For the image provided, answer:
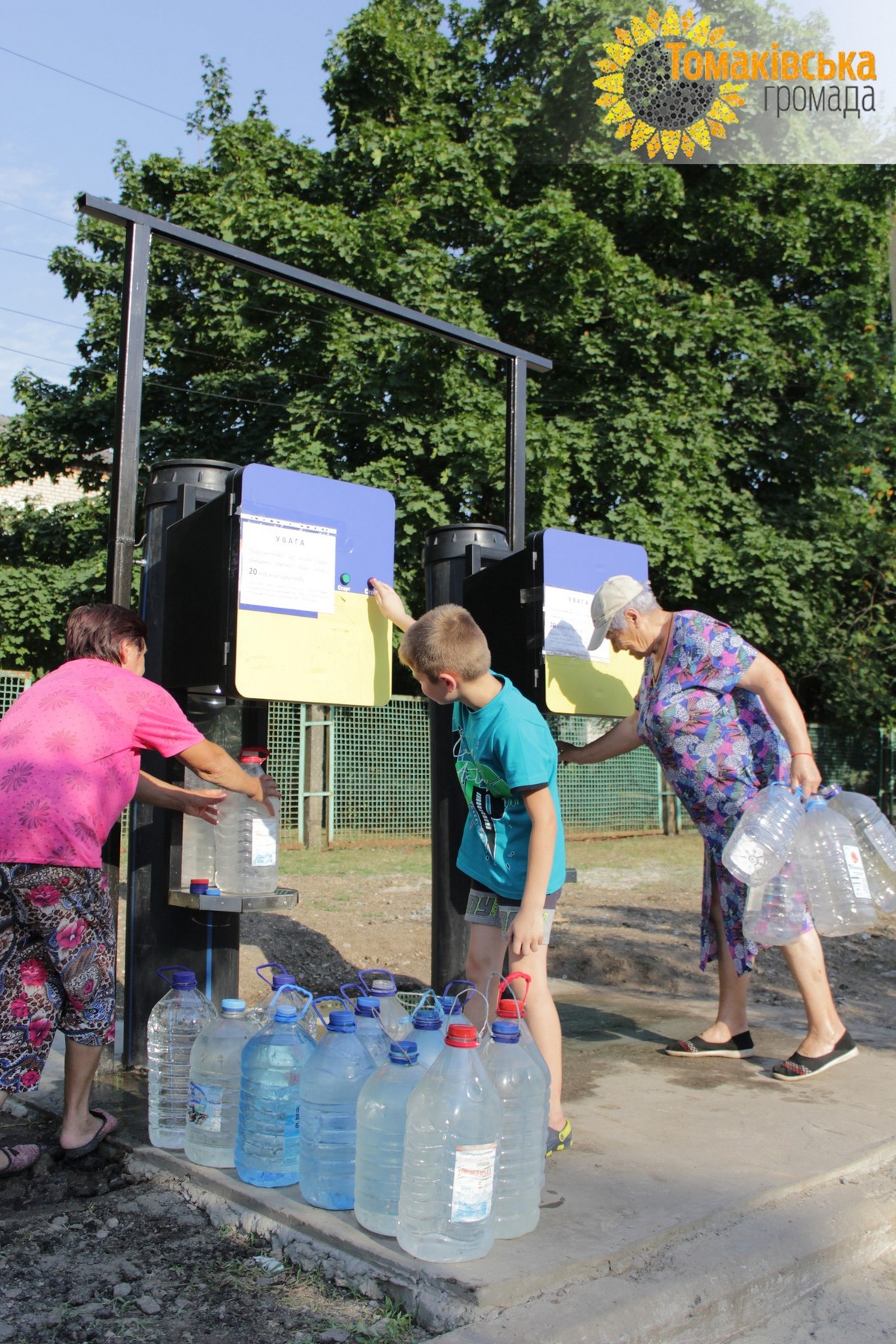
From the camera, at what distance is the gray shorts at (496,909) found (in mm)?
3322

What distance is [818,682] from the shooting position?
20938 millimetres

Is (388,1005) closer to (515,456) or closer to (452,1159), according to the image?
(452,1159)

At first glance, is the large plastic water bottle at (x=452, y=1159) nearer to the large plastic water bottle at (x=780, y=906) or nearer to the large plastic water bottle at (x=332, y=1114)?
the large plastic water bottle at (x=332, y=1114)

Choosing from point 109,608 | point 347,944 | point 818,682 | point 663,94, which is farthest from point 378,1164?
point 818,682

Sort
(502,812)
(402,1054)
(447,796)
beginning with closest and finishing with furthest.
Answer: (402,1054)
(502,812)
(447,796)

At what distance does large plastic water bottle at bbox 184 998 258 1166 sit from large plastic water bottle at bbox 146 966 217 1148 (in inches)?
5.1

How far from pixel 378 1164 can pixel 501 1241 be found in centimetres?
34

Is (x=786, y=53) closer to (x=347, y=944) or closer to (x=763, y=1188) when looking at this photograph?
(x=347, y=944)

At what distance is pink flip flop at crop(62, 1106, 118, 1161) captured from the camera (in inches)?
122

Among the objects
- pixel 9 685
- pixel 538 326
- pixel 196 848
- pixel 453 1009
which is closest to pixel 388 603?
pixel 196 848

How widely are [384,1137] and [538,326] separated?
14.9 meters

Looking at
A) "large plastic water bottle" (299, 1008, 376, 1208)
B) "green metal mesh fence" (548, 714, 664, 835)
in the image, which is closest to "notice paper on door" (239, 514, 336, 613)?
"large plastic water bottle" (299, 1008, 376, 1208)

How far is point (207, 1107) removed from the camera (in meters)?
2.96

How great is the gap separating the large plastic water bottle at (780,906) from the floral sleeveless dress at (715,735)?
4.0 inches
